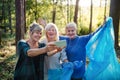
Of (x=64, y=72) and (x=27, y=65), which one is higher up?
(x=27, y=65)

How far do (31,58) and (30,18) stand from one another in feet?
105

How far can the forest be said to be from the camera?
42.0ft

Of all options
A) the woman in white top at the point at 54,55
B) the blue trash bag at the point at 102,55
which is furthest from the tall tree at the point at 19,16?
the woman in white top at the point at 54,55

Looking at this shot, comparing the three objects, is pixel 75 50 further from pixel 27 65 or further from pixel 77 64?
pixel 27 65

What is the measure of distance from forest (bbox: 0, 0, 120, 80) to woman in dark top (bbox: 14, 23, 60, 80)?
2556 mm

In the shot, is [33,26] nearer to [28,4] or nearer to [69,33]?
[69,33]

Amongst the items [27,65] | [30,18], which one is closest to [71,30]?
[27,65]

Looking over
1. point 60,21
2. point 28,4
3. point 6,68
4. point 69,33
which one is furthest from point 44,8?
point 69,33

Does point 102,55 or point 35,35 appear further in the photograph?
point 102,55

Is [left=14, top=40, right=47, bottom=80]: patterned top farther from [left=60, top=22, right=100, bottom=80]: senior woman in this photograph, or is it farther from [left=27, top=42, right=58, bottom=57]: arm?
[left=60, top=22, right=100, bottom=80]: senior woman

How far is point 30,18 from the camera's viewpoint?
3553 cm

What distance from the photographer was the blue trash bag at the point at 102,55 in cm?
492

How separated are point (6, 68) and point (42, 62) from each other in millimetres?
6274

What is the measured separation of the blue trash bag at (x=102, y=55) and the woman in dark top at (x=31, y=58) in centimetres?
129
